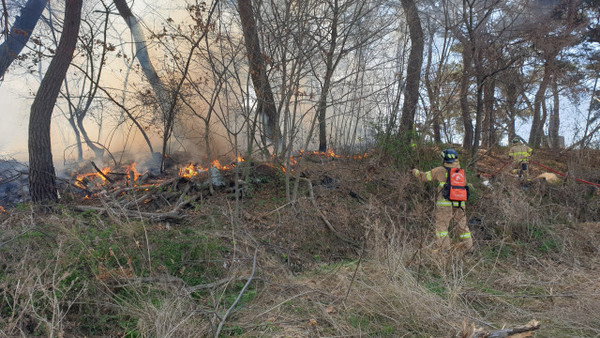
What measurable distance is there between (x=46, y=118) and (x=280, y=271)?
229 inches

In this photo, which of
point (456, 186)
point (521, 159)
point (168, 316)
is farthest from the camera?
point (521, 159)

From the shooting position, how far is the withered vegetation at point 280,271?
131 inches

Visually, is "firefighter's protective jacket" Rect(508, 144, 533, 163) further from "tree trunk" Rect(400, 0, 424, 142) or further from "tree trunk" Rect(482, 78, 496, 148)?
"tree trunk" Rect(400, 0, 424, 142)

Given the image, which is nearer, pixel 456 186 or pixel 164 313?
pixel 164 313

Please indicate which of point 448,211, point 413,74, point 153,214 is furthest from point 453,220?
point 153,214

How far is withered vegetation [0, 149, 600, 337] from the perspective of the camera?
3.32 metres

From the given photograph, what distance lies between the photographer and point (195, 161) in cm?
1097

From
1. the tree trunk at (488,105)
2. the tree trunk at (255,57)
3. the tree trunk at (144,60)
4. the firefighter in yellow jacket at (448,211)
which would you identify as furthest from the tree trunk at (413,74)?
the tree trunk at (144,60)

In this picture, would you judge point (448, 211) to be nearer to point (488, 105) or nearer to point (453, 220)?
point (453, 220)

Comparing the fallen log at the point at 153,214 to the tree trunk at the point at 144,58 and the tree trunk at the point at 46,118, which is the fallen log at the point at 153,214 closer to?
the tree trunk at the point at 46,118

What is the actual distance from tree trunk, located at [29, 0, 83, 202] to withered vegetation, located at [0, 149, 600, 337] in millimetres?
515

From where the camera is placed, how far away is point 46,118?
757 centimetres

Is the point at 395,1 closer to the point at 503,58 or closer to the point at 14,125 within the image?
the point at 503,58

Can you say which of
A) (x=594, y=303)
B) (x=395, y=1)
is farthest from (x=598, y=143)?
(x=594, y=303)
